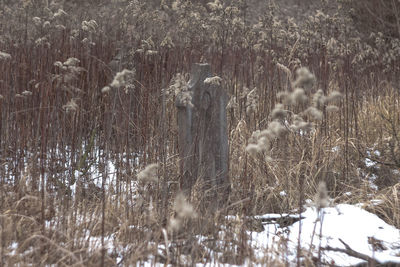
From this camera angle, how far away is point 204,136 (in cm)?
280

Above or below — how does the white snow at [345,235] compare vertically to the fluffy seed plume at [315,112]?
below

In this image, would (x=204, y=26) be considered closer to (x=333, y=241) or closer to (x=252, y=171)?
(x=252, y=171)

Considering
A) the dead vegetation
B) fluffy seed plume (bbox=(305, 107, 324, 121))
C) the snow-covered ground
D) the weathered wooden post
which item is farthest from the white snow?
fluffy seed plume (bbox=(305, 107, 324, 121))

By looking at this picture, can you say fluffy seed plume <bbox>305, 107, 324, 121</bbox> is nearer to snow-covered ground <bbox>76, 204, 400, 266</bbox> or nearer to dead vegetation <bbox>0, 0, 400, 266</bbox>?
dead vegetation <bbox>0, 0, 400, 266</bbox>

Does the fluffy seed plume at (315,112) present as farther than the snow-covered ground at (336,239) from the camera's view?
No

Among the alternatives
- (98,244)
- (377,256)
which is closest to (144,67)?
(98,244)

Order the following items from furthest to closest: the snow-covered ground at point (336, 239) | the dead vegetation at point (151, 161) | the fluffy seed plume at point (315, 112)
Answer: the snow-covered ground at point (336, 239) → the dead vegetation at point (151, 161) → the fluffy seed plume at point (315, 112)

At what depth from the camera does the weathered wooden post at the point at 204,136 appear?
108 inches

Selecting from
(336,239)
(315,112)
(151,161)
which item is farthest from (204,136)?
(315,112)

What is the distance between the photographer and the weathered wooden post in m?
2.74

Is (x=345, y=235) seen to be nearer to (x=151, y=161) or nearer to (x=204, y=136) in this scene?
(x=204, y=136)

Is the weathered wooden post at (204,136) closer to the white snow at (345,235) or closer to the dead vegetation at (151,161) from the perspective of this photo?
the dead vegetation at (151,161)

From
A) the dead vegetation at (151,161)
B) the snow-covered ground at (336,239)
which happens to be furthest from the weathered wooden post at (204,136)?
the snow-covered ground at (336,239)

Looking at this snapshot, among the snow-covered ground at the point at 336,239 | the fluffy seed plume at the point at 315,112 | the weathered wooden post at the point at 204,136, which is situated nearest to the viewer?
the fluffy seed plume at the point at 315,112
